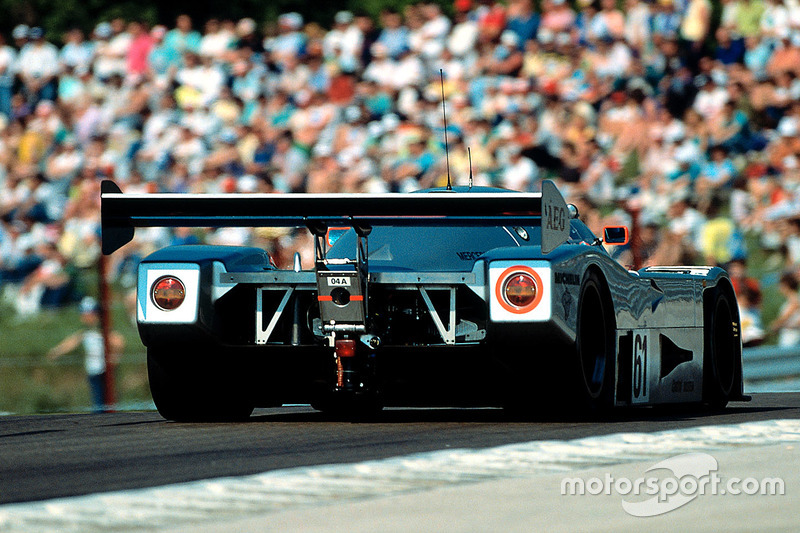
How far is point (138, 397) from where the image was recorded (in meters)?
12.6

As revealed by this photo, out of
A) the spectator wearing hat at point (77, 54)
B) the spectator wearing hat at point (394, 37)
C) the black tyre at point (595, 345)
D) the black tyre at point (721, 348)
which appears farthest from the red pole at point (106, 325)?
the spectator wearing hat at point (77, 54)

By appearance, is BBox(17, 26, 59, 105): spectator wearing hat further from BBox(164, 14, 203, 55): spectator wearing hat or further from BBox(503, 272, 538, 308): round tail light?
BBox(503, 272, 538, 308): round tail light

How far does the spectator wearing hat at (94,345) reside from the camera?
41.3ft

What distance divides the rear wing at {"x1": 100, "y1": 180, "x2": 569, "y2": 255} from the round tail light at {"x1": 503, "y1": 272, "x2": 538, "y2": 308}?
10.5 inches

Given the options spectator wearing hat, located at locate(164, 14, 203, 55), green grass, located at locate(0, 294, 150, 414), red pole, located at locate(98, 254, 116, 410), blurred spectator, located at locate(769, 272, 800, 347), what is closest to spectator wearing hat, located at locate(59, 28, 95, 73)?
spectator wearing hat, located at locate(164, 14, 203, 55)

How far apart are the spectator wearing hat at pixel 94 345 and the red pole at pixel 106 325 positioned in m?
0.02

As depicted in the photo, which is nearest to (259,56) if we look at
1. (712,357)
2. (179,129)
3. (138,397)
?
(179,129)

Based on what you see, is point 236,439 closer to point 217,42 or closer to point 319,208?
point 319,208

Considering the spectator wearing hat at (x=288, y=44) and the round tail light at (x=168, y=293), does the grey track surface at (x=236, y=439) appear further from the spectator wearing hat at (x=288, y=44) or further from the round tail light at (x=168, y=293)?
the spectator wearing hat at (x=288, y=44)

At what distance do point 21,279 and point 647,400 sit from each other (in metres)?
6.72

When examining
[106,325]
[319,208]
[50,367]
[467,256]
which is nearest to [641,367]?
[467,256]

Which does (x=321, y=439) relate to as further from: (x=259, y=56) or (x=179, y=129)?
(x=259, y=56)

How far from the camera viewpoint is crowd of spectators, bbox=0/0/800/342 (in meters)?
13.2

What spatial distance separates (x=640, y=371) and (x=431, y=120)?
29.5ft
